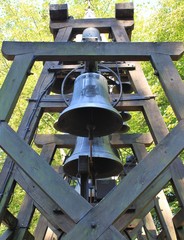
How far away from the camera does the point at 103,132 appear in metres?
3.17

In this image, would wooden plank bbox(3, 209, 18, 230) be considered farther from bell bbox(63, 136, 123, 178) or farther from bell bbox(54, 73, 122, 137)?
bell bbox(54, 73, 122, 137)

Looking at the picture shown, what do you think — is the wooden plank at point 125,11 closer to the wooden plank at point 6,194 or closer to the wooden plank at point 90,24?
the wooden plank at point 90,24

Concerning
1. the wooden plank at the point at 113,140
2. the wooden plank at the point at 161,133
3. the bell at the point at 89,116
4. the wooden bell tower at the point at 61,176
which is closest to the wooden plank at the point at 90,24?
the wooden bell tower at the point at 61,176

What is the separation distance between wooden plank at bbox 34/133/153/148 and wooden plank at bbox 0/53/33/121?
240cm

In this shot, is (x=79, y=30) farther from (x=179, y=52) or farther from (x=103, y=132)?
(x=179, y=52)

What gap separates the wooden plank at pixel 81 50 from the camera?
2531mm

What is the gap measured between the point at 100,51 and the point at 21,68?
0.57 m

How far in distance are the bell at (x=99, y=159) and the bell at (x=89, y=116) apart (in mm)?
224

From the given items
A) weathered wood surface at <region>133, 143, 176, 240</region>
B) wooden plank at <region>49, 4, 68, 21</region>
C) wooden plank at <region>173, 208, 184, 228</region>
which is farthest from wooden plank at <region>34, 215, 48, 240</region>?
wooden plank at <region>49, 4, 68, 21</region>

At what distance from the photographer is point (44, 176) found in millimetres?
2125

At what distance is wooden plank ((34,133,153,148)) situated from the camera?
4.84 metres

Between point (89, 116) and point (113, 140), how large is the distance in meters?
1.83

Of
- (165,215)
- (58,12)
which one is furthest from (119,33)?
(165,215)

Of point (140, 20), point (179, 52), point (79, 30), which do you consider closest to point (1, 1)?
point (140, 20)
